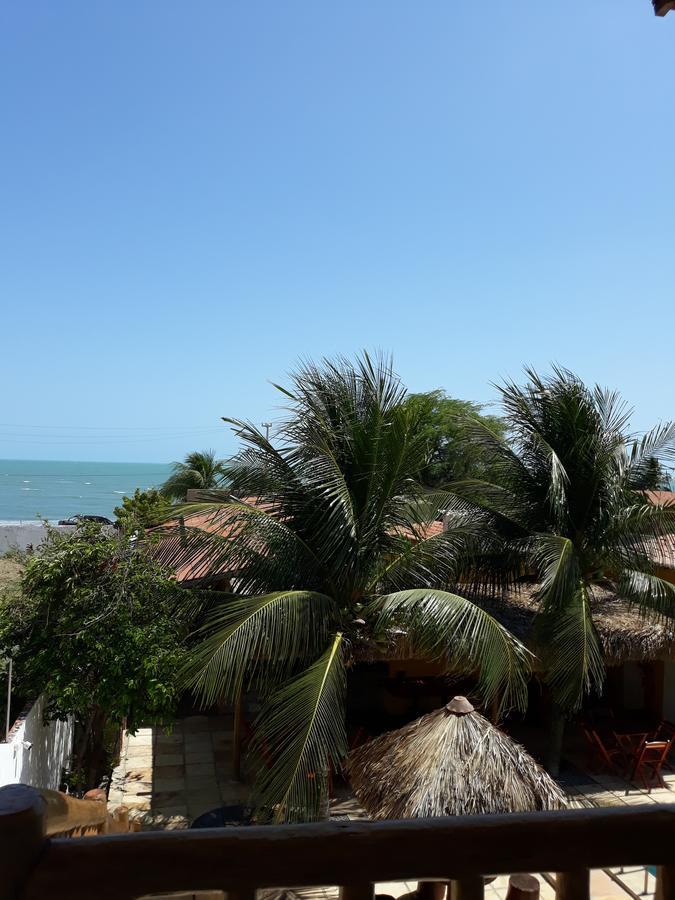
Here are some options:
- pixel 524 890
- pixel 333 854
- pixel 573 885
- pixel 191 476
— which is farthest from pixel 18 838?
pixel 191 476

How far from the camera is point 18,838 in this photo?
1.19 m

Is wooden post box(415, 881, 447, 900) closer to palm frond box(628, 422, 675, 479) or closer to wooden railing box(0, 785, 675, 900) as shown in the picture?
wooden railing box(0, 785, 675, 900)

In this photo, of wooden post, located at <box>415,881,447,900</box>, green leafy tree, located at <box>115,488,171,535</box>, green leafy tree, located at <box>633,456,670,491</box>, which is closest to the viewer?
wooden post, located at <box>415,881,447,900</box>

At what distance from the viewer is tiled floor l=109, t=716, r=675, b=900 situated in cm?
998

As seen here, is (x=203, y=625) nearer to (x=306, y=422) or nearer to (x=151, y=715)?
(x=151, y=715)

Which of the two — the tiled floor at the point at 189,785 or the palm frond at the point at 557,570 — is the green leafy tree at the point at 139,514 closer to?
the tiled floor at the point at 189,785

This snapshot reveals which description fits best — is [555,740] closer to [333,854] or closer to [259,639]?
[259,639]

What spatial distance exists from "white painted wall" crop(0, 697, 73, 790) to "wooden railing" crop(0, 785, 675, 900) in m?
5.47

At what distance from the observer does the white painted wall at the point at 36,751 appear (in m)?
7.06

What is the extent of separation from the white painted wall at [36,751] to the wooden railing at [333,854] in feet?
18.0

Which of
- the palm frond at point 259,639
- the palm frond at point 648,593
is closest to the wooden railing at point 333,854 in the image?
the palm frond at point 259,639

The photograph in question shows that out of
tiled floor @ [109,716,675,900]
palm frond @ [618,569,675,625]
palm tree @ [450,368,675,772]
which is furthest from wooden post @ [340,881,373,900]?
palm frond @ [618,569,675,625]

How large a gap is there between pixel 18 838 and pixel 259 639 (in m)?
7.15

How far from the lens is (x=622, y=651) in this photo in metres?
11.2
